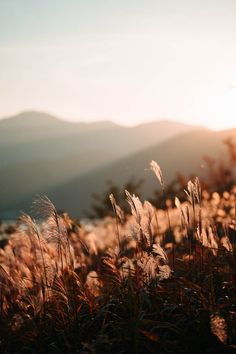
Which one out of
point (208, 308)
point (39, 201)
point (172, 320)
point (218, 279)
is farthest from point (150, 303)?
point (39, 201)

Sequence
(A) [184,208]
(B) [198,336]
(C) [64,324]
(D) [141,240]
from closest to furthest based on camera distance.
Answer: (B) [198,336] → (C) [64,324] → (D) [141,240] → (A) [184,208]

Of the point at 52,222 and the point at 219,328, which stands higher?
the point at 52,222

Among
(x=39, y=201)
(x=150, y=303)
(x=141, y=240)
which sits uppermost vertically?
(x=39, y=201)

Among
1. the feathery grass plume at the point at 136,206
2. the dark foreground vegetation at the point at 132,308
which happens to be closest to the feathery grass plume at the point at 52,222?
the dark foreground vegetation at the point at 132,308

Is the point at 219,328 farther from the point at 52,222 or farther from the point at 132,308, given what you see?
the point at 52,222

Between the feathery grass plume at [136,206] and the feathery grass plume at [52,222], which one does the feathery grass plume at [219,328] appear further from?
the feathery grass plume at [52,222]

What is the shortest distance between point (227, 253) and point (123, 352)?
4.83ft

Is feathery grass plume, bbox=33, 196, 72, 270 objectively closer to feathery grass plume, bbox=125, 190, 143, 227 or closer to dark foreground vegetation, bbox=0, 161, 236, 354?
dark foreground vegetation, bbox=0, 161, 236, 354

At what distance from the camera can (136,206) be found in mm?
3873

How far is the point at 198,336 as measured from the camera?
350 centimetres

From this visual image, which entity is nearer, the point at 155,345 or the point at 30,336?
the point at 155,345

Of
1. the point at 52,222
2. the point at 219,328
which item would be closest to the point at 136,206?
the point at 52,222

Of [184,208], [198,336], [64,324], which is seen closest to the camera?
[198,336]

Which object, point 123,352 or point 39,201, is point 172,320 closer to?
point 123,352
